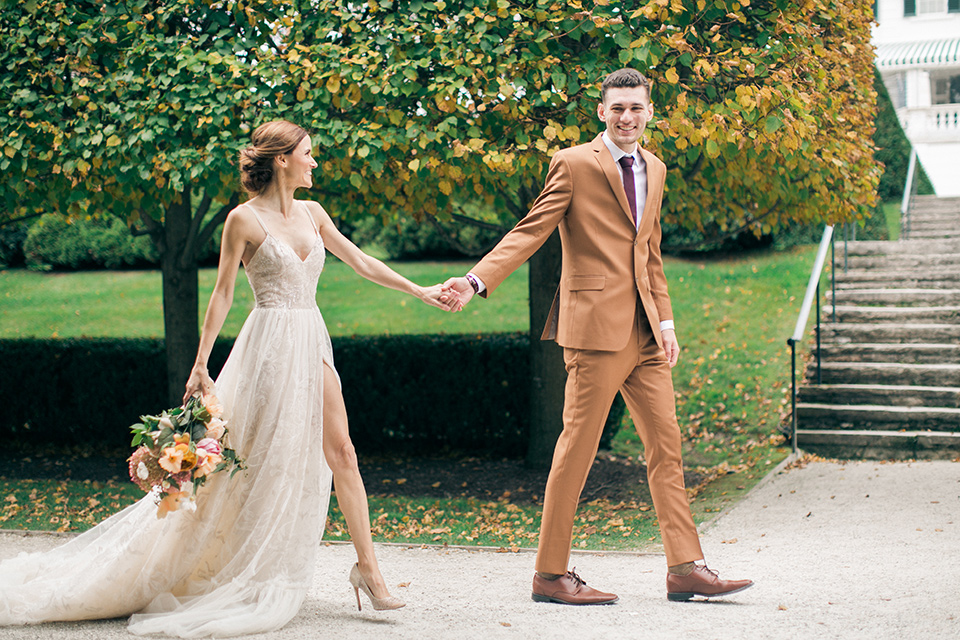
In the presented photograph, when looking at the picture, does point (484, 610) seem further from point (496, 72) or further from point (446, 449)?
point (446, 449)

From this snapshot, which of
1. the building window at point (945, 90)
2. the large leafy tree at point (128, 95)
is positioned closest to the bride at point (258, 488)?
the large leafy tree at point (128, 95)

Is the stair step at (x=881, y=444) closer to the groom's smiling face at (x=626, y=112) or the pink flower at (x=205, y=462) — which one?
the groom's smiling face at (x=626, y=112)

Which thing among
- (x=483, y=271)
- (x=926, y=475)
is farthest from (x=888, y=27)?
(x=483, y=271)

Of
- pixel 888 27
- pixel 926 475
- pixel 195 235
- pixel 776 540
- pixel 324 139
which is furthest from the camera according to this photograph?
pixel 888 27

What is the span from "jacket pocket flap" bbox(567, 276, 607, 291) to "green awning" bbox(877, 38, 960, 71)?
2164 centimetres

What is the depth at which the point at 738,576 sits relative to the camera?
4.80 meters

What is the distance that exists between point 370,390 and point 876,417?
497cm

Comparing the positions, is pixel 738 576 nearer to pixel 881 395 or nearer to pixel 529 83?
pixel 529 83

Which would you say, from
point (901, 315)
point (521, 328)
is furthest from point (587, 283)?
point (521, 328)

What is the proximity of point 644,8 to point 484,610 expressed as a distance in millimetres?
3988

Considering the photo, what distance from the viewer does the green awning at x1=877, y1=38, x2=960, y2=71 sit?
2312 centimetres

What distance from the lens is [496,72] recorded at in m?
6.29

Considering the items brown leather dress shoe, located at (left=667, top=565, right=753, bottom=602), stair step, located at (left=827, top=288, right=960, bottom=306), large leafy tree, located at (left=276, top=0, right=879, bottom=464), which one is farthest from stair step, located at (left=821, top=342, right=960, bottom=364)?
brown leather dress shoe, located at (left=667, top=565, right=753, bottom=602)

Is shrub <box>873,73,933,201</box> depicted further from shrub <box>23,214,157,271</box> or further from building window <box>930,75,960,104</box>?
shrub <box>23,214,157,271</box>
